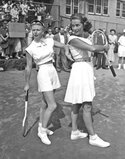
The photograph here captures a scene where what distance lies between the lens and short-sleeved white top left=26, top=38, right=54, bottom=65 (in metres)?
3.90

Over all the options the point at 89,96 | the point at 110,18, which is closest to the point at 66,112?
the point at 89,96

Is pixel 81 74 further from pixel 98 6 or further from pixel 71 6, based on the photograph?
pixel 98 6

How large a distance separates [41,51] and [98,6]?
80.9ft

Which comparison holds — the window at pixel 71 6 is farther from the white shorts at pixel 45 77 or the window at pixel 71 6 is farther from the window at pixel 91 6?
the white shorts at pixel 45 77

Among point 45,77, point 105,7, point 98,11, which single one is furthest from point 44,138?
point 105,7

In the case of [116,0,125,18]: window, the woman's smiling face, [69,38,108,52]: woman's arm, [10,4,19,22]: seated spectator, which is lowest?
[69,38,108,52]: woman's arm

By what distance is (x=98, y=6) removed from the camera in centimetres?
2711

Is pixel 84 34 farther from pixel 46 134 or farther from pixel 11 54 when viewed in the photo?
pixel 11 54

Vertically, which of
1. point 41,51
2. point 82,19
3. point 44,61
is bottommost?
point 44,61

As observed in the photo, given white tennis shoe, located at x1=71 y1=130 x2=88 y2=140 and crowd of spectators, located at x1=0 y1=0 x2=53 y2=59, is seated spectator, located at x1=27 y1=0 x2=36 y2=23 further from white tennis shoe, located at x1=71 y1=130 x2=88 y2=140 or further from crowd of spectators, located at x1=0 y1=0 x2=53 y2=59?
white tennis shoe, located at x1=71 y1=130 x2=88 y2=140

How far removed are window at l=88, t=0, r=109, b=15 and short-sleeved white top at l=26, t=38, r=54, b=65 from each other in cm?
2331

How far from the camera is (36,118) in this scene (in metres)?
5.21

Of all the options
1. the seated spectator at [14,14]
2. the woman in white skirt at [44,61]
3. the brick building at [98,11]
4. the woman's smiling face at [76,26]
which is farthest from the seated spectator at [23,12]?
the woman's smiling face at [76,26]

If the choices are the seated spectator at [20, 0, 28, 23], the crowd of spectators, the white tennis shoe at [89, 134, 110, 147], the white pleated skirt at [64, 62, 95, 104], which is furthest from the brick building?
the white tennis shoe at [89, 134, 110, 147]
